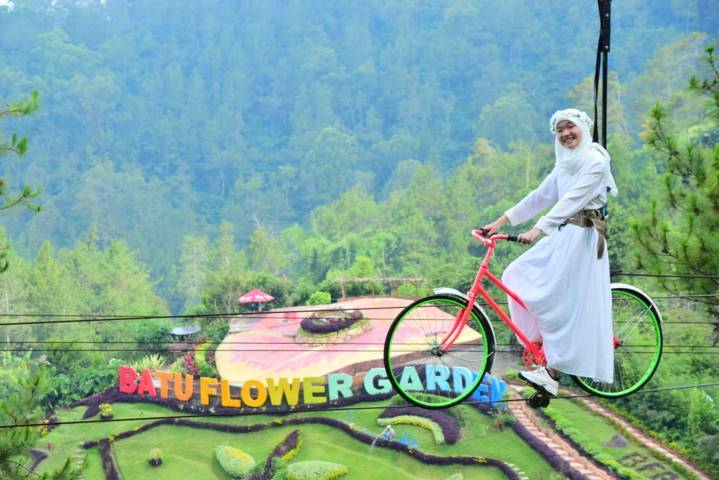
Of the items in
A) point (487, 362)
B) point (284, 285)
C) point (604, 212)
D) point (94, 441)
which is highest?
point (604, 212)

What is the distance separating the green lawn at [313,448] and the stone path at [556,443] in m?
0.34

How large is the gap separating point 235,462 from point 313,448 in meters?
1.41

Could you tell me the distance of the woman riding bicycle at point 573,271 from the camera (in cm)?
341

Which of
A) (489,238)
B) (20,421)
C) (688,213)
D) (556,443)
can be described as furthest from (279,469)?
(489,238)

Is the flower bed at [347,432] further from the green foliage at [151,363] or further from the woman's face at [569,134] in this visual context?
the woman's face at [569,134]

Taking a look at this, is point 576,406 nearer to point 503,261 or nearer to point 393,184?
point 503,261

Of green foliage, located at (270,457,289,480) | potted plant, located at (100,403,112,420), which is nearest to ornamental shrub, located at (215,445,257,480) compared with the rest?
green foliage, located at (270,457,289,480)

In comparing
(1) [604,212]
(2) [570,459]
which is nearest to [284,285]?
(2) [570,459]

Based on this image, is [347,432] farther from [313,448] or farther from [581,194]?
[581,194]

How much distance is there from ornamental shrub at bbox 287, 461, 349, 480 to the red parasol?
901cm

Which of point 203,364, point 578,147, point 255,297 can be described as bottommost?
point 203,364

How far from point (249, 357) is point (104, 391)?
337cm

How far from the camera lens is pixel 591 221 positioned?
3.45 meters

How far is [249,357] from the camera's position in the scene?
20.7 meters
